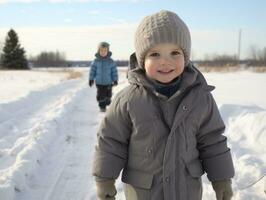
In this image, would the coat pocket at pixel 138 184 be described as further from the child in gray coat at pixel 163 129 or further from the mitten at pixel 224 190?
the mitten at pixel 224 190

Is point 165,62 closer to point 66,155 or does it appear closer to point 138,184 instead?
point 138,184

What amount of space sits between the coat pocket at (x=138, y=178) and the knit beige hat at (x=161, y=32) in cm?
69

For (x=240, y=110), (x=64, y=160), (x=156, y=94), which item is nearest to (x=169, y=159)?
(x=156, y=94)

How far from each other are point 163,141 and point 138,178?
28 centimetres

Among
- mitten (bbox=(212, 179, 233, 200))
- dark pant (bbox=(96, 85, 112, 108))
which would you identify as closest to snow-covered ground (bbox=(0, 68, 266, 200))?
mitten (bbox=(212, 179, 233, 200))

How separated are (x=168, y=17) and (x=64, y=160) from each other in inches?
156

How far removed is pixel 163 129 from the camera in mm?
2621

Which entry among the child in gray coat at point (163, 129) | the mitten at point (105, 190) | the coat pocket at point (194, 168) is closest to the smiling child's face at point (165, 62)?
the child in gray coat at point (163, 129)

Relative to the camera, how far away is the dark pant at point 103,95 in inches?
456

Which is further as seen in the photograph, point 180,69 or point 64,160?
point 64,160

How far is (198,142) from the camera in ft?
9.11

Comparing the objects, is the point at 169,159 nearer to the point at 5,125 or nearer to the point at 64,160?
the point at 64,160

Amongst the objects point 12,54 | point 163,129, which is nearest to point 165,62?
point 163,129

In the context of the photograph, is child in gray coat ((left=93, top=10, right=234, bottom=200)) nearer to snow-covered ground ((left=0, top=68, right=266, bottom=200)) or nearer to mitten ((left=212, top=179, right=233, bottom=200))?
mitten ((left=212, top=179, right=233, bottom=200))
